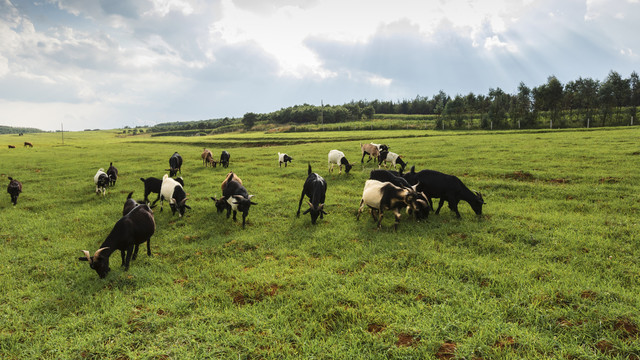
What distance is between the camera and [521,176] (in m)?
14.8

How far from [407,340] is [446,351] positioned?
560 mm

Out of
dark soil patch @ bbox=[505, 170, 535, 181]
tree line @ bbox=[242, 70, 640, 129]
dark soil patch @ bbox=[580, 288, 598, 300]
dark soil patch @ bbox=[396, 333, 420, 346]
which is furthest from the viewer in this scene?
tree line @ bbox=[242, 70, 640, 129]

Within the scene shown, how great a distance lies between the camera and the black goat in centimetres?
956

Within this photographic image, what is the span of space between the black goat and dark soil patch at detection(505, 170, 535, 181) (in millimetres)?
13692

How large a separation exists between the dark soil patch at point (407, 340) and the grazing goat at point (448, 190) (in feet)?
20.3

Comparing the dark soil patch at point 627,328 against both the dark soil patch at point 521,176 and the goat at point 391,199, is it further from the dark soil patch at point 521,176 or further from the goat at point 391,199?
the dark soil patch at point 521,176

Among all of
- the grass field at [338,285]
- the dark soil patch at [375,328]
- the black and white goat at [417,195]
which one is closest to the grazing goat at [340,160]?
the black and white goat at [417,195]

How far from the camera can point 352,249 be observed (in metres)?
7.46

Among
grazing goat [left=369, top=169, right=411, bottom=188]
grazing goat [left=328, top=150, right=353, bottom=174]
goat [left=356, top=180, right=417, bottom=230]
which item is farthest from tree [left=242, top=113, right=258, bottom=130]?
goat [left=356, top=180, right=417, bottom=230]

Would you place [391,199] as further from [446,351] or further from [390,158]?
[390,158]

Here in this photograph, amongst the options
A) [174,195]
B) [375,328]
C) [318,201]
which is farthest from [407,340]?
[174,195]

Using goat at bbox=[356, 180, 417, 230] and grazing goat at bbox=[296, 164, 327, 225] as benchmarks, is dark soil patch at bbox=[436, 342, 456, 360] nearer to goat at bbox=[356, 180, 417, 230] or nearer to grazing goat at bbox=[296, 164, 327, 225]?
goat at bbox=[356, 180, 417, 230]

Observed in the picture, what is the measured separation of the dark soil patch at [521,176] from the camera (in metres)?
14.5

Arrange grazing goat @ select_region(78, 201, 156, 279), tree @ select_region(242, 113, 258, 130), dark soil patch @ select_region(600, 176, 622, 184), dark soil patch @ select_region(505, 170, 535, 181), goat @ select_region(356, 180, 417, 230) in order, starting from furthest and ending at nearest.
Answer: tree @ select_region(242, 113, 258, 130), dark soil patch @ select_region(505, 170, 535, 181), dark soil patch @ select_region(600, 176, 622, 184), goat @ select_region(356, 180, 417, 230), grazing goat @ select_region(78, 201, 156, 279)
